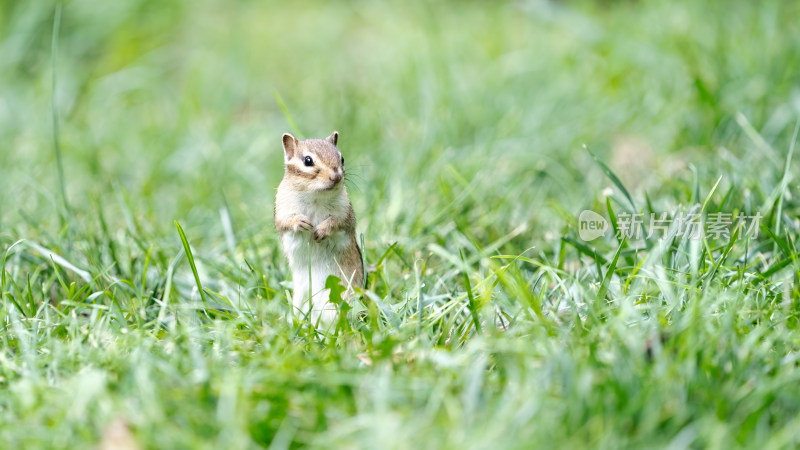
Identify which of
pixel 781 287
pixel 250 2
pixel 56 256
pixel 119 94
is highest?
pixel 250 2

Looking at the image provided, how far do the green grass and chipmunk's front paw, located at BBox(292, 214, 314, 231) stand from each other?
228mm

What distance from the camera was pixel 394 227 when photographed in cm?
383

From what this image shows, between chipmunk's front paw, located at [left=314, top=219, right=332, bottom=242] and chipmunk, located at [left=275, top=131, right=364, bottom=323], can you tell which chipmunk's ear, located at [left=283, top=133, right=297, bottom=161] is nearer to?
chipmunk, located at [left=275, top=131, right=364, bottom=323]

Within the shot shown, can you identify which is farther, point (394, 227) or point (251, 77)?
point (251, 77)

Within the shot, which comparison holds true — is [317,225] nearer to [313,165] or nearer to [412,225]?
[313,165]

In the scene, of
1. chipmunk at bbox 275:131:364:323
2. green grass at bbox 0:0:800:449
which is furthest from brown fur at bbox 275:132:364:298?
green grass at bbox 0:0:800:449

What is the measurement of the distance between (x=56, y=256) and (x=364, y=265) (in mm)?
1131

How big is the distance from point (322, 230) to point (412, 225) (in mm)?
851

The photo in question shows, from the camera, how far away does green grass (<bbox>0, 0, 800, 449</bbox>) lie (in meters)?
2.11

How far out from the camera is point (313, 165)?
122 inches

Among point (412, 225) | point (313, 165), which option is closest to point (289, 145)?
point (313, 165)

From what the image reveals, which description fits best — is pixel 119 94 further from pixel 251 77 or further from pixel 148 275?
pixel 148 275

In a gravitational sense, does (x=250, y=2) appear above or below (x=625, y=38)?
above

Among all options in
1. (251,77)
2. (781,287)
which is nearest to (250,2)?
(251,77)
